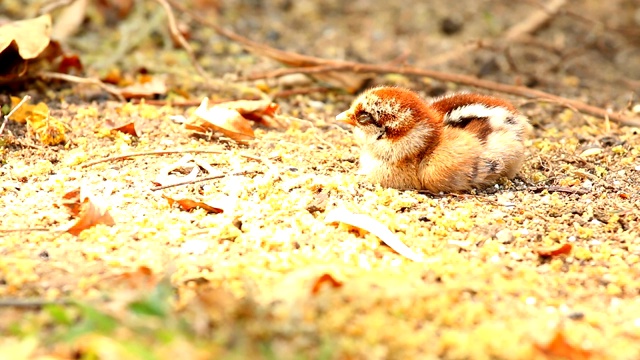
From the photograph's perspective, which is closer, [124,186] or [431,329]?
[431,329]

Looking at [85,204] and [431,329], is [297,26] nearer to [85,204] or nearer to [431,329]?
[85,204]

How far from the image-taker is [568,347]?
2.44 m

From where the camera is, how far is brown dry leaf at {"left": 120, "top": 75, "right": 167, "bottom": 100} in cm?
501

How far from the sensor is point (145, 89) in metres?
5.09

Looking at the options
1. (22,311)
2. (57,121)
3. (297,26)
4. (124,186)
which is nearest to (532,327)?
(22,311)

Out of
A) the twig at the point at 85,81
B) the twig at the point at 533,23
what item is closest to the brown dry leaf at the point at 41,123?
the twig at the point at 85,81

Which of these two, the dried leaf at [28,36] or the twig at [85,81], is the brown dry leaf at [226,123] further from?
the dried leaf at [28,36]

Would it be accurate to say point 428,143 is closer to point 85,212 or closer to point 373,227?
point 373,227

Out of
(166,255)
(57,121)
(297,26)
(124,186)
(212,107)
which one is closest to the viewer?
(166,255)

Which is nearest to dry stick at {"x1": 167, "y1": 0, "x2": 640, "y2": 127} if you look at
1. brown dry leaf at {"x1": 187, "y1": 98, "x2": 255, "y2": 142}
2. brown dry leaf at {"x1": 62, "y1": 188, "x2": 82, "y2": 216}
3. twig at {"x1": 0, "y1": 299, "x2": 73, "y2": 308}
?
brown dry leaf at {"x1": 187, "y1": 98, "x2": 255, "y2": 142}

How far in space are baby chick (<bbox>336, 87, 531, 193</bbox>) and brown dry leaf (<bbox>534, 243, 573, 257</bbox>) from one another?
65 centimetres

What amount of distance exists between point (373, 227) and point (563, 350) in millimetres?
1120

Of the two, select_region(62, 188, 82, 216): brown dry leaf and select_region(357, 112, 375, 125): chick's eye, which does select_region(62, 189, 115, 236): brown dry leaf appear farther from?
select_region(357, 112, 375, 125): chick's eye

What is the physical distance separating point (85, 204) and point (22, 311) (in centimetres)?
84
